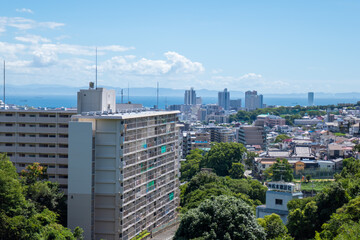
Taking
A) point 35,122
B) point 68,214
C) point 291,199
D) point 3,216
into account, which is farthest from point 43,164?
point 291,199

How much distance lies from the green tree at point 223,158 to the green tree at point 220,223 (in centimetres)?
3470

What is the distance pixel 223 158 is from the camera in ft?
192

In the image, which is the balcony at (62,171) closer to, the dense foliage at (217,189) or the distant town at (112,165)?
the distant town at (112,165)

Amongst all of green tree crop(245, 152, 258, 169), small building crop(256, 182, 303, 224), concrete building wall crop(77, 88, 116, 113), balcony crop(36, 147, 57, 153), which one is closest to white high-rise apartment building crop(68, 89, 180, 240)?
concrete building wall crop(77, 88, 116, 113)

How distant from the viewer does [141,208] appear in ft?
99.0

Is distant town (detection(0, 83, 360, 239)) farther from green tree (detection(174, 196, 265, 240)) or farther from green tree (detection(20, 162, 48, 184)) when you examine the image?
green tree (detection(174, 196, 265, 240))

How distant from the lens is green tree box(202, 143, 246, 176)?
58.2 m

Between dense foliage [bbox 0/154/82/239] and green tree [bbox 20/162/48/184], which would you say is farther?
green tree [bbox 20/162/48/184]

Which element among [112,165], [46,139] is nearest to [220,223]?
[112,165]

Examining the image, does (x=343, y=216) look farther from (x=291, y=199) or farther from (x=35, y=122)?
(x=35, y=122)

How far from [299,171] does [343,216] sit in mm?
34235

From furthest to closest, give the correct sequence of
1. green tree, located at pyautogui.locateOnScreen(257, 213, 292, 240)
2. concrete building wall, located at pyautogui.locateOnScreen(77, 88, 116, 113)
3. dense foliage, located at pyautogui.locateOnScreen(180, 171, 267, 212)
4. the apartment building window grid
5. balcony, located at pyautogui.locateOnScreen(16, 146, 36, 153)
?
dense foliage, located at pyautogui.locateOnScreen(180, 171, 267, 212) < concrete building wall, located at pyautogui.locateOnScreen(77, 88, 116, 113) < balcony, located at pyautogui.locateOnScreen(16, 146, 36, 153) < the apartment building window grid < green tree, located at pyautogui.locateOnScreen(257, 213, 292, 240)

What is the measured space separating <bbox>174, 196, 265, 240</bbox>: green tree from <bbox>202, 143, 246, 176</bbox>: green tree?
34.7 meters

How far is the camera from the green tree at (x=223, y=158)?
5822 centimetres
